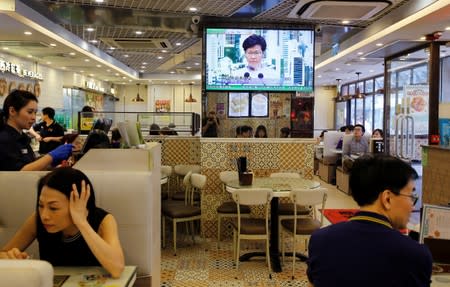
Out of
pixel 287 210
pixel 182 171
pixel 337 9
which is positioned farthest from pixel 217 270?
pixel 337 9

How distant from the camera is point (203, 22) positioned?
254 inches

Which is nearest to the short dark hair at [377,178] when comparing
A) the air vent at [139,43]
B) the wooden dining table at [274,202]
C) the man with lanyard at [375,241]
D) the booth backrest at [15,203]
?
the man with lanyard at [375,241]

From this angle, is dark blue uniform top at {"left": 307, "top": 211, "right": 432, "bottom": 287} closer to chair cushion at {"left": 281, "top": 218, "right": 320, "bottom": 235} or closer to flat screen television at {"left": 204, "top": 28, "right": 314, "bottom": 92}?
chair cushion at {"left": 281, "top": 218, "right": 320, "bottom": 235}

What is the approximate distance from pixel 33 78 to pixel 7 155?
845cm

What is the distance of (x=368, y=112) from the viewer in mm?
16266

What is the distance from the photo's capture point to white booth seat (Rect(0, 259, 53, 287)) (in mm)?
1099

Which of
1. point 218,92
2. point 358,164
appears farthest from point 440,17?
point 358,164

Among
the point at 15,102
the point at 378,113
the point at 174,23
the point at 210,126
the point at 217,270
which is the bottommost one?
the point at 217,270

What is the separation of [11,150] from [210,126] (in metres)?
3.59

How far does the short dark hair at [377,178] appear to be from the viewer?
1.59 m

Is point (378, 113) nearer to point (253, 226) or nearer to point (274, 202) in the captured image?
point (274, 202)

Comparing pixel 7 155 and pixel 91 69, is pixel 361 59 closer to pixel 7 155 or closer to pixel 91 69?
pixel 91 69

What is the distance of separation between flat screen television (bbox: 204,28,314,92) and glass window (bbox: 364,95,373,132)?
34.4 ft

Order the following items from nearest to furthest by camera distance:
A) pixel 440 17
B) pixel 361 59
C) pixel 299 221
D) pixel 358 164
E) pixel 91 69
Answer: pixel 358 164
pixel 299 221
pixel 440 17
pixel 361 59
pixel 91 69
